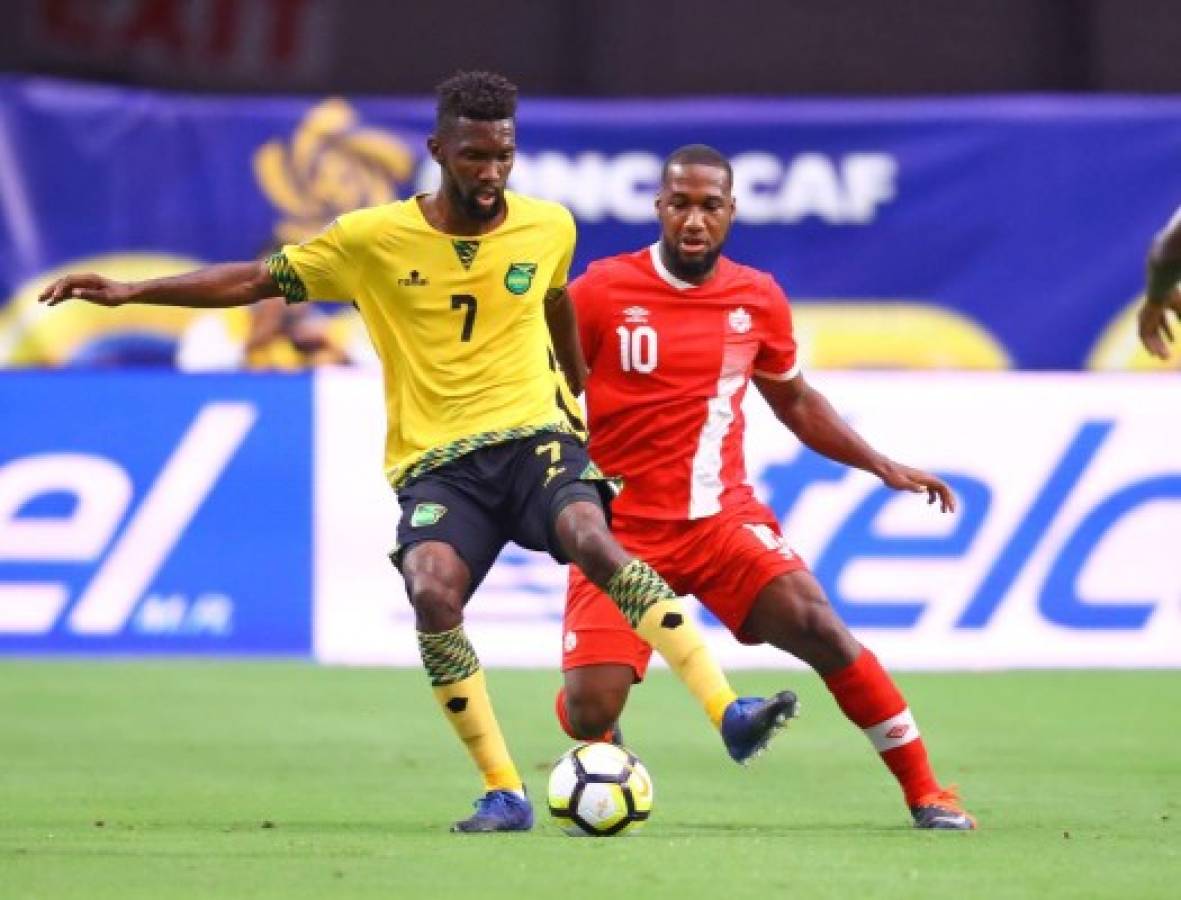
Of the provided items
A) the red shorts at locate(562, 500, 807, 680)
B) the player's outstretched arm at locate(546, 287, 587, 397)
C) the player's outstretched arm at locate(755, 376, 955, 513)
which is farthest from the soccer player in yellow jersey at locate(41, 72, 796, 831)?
the player's outstretched arm at locate(755, 376, 955, 513)

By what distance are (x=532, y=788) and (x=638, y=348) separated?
63.2 inches

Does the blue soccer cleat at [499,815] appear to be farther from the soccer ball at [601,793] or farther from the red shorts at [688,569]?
the red shorts at [688,569]

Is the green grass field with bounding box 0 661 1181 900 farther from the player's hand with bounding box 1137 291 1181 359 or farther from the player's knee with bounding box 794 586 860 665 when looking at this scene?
the player's hand with bounding box 1137 291 1181 359

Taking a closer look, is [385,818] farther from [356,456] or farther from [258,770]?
[356,456]

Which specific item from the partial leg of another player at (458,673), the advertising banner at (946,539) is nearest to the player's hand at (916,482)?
the partial leg of another player at (458,673)

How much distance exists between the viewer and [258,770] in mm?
10812

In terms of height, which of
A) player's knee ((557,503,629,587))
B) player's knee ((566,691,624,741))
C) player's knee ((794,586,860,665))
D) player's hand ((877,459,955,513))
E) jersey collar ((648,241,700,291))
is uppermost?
jersey collar ((648,241,700,291))

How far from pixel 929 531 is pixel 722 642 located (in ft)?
3.64

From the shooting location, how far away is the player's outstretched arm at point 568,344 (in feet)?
31.3

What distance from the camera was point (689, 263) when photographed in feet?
32.0

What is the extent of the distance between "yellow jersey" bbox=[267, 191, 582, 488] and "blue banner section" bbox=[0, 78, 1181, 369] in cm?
851

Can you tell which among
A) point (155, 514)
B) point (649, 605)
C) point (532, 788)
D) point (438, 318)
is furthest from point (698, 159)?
point (155, 514)

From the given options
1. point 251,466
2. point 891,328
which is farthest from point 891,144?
point 251,466

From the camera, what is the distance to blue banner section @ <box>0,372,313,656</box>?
47.4 feet
